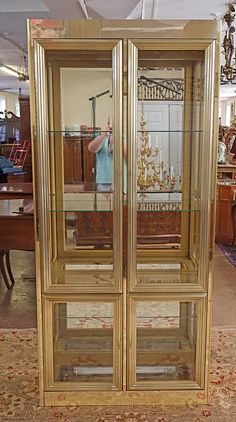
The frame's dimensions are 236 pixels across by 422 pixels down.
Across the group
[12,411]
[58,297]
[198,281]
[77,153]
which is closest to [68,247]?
[58,297]

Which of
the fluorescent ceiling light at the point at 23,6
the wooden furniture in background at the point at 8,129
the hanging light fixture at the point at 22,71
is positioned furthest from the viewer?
the wooden furniture in background at the point at 8,129

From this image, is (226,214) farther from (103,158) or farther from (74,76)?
(74,76)

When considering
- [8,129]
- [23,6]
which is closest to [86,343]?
[23,6]

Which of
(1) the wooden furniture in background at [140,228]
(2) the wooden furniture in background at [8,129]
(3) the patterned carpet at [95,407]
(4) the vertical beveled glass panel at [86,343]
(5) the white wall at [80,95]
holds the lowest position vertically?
(3) the patterned carpet at [95,407]

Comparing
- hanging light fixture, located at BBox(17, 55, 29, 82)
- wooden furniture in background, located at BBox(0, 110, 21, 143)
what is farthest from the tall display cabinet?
wooden furniture in background, located at BBox(0, 110, 21, 143)

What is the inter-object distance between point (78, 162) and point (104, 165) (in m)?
0.17

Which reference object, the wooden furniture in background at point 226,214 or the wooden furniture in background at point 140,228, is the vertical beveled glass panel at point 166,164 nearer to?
the wooden furniture in background at point 140,228

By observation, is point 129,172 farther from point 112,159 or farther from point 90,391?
point 90,391

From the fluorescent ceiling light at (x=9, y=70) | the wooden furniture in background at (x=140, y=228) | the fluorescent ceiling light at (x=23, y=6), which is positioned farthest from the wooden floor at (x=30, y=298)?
the fluorescent ceiling light at (x=9, y=70)

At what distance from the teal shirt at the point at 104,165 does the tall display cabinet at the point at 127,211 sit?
0.8 inches

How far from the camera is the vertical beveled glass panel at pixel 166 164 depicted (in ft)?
6.84

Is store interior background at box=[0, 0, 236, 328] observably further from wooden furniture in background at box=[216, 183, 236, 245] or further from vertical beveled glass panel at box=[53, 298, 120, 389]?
vertical beveled glass panel at box=[53, 298, 120, 389]

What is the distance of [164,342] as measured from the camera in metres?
2.52

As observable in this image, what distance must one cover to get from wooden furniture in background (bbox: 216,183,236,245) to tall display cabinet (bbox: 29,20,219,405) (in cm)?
321
